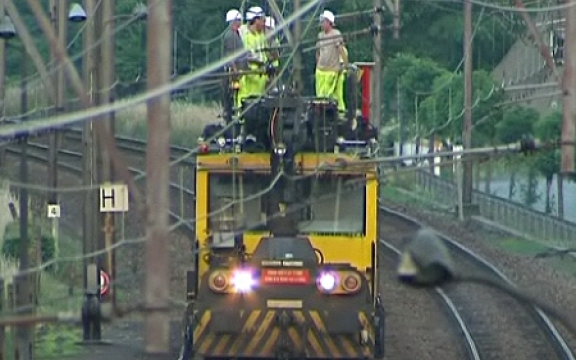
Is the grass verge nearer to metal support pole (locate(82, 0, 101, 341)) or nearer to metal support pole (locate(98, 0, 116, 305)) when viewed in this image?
metal support pole (locate(82, 0, 101, 341))

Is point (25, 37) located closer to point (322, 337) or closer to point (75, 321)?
point (75, 321)

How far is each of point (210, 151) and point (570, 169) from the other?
226 inches

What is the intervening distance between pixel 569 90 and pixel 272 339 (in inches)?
235

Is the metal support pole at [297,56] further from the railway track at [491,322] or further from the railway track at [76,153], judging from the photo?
the railway track at [76,153]

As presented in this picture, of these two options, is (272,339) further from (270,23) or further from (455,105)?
(455,105)

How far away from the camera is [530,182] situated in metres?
36.8

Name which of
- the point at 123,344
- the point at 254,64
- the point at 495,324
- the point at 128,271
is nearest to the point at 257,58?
the point at 254,64

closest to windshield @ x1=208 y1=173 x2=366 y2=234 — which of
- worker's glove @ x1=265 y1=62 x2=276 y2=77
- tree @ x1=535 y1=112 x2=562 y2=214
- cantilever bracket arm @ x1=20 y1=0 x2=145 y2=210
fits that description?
worker's glove @ x1=265 y1=62 x2=276 y2=77

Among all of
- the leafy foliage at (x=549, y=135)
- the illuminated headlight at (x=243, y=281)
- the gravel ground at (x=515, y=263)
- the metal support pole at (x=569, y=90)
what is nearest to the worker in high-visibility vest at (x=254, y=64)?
the illuminated headlight at (x=243, y=281)

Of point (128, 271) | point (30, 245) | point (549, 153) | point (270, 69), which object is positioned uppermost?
point (270, 69)

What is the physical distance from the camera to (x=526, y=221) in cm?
3856

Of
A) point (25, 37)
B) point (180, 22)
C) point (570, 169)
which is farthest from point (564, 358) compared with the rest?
point (180, 22)

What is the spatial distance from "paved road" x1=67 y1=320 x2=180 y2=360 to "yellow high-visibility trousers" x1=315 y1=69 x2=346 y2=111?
387 cm

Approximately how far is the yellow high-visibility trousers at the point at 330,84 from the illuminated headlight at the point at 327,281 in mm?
3214
